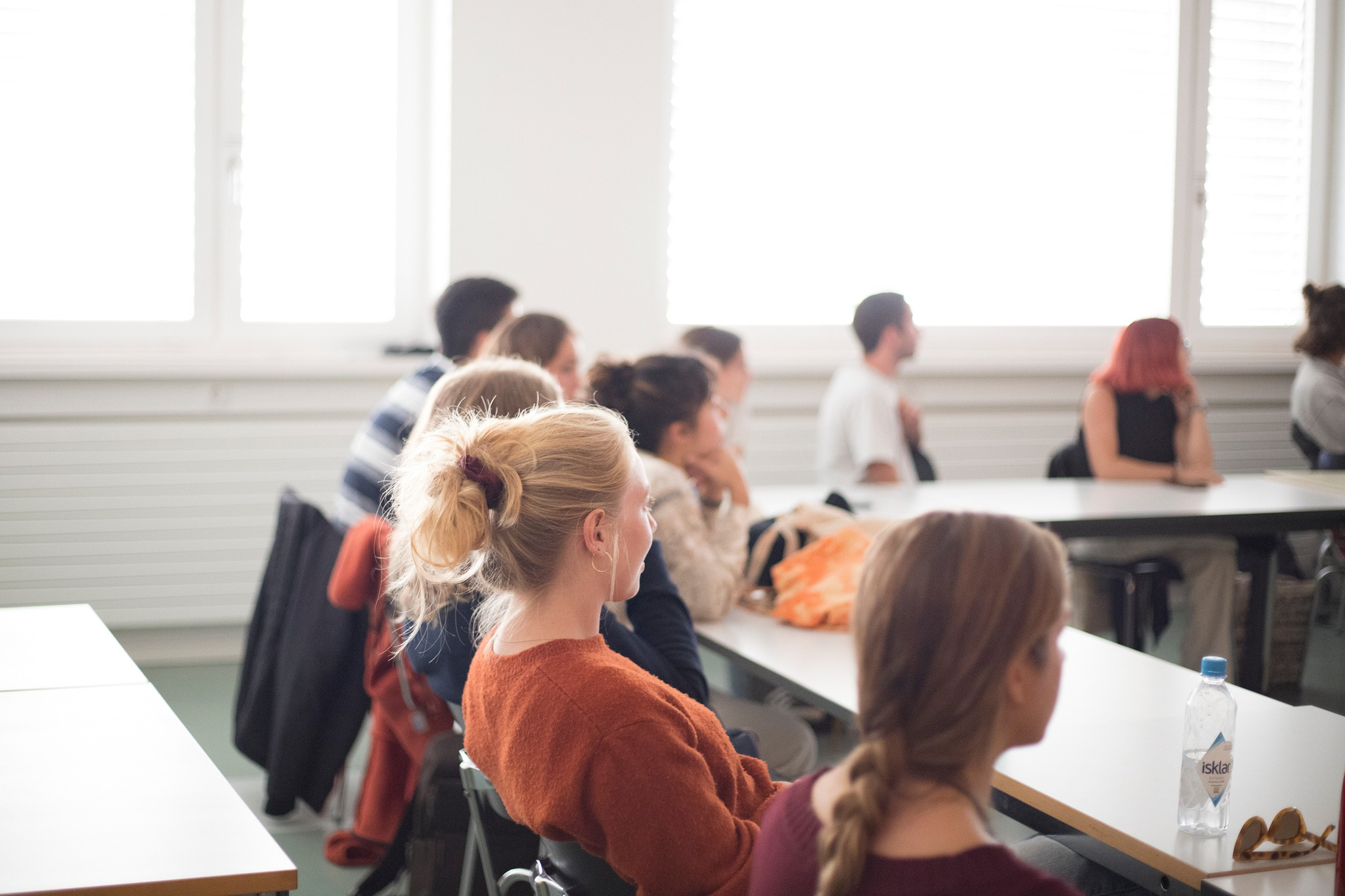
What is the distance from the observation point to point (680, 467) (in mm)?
2656

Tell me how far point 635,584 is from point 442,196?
332 centimetres

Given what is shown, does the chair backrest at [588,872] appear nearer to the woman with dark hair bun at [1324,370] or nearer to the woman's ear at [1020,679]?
the woman's ear at [1020,679]

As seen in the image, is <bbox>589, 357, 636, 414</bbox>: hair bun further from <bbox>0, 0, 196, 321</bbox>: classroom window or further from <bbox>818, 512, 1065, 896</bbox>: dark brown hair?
<bbox>0, 0, 196, 321</bbox>: classroom window

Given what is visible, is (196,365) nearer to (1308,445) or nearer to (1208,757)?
(1208,757)

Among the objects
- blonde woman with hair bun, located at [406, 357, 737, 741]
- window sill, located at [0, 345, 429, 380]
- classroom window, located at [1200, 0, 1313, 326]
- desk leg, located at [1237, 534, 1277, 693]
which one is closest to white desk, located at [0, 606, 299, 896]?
blonde woman with hair bun, located at [406, 357, 737, 741]

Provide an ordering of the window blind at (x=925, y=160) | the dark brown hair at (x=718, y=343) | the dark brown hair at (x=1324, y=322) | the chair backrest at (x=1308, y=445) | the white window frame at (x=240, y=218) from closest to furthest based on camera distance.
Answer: the dark brown hair at (x=718, y=343) → the white window frame at (x=240, y=218) → the dark brown hair at (x=1324, y=322) → the chair backrest at (x=1308, y=445) → the window blind at (x=925, y=160)

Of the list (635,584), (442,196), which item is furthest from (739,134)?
(635,584)

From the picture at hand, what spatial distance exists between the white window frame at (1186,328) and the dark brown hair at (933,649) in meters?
4.05

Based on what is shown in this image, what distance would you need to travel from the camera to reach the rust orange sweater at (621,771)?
130cm

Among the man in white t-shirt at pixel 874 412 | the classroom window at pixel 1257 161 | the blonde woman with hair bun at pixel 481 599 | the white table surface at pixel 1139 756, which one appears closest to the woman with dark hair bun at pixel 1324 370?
the classroom window at pixel 1257 161

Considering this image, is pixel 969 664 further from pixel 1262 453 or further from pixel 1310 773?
pixel 1262 453

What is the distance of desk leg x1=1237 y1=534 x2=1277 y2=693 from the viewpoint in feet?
12.5

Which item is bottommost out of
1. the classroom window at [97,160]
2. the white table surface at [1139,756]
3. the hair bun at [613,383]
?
the white table surface at [1139,756]

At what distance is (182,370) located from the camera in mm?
4309
